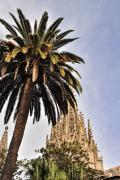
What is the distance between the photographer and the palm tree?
1636 cm

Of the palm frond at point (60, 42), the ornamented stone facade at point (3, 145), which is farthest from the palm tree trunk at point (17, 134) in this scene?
the ornamented stone facade at point (3, 145)

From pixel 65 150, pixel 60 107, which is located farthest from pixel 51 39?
pixel 65 150

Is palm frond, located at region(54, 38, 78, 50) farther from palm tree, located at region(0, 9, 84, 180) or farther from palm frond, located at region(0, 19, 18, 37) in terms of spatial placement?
palm frond, located at region(0, 19, 18, 37)

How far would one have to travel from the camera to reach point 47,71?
57.1 feet

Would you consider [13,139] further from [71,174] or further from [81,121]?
[81,121]

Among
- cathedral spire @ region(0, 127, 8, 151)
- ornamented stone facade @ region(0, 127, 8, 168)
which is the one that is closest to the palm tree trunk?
ornamented stone facade @ region(0, 127, 8, 168)

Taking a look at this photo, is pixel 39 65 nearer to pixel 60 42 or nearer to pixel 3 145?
pixel 60 42

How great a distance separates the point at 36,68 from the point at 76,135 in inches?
2236

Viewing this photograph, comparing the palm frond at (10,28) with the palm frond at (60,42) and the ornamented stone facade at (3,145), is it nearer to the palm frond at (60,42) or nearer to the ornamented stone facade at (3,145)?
the palm frond at (60,42)

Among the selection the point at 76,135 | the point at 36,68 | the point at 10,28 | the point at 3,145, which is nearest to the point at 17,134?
the point at 36,68

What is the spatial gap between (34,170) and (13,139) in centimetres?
241

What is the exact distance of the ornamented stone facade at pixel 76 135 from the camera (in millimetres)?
69812

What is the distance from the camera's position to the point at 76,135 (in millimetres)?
71312

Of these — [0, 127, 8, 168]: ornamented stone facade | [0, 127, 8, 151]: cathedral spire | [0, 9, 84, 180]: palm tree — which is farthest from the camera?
[0, 127, 8, 151]: cathedral spire
